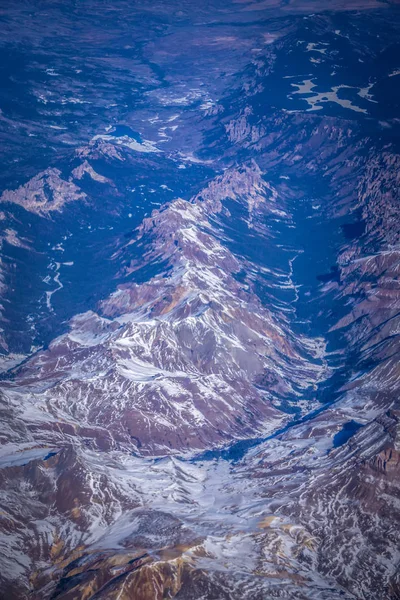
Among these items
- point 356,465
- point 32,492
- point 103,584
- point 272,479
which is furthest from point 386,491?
point 32,492

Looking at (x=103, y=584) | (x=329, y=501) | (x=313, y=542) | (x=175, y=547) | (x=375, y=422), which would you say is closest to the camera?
(x=103, y=584)

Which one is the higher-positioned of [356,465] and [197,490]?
[356,465]

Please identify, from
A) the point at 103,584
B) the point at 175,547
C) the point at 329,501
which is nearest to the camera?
the point at 103,584

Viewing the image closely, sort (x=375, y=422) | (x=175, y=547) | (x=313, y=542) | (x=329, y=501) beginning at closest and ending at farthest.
→ (x=175, y=547)
(x=313, y=542)
(x=329, y=501)
(x=375, y=422)

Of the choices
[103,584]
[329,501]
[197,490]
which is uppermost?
[103,584]

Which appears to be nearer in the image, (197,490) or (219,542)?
(219,542)

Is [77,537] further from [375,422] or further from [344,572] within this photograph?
[375,422]

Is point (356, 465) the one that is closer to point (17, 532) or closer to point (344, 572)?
point (344, 572)

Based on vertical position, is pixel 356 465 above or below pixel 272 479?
above

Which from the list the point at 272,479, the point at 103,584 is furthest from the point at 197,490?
the point at 103,584
